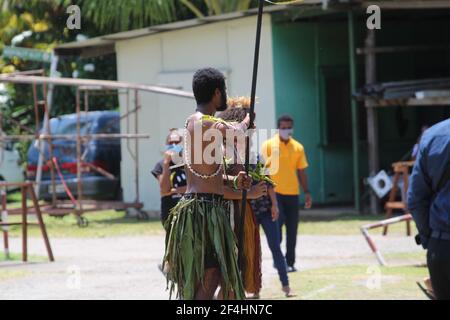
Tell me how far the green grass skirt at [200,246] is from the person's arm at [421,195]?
1.29 meters

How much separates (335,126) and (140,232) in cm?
522

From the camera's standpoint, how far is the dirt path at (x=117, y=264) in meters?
12.1

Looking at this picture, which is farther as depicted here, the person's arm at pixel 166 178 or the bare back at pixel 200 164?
the person's arm at pixel 166 178

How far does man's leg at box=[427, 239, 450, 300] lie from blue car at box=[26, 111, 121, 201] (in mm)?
15647

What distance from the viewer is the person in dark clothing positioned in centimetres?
1119

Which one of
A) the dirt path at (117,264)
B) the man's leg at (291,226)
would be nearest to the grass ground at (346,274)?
the man's leg at (291,226)

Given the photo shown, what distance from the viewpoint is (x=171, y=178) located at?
448 inches

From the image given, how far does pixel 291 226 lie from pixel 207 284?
20.0ft

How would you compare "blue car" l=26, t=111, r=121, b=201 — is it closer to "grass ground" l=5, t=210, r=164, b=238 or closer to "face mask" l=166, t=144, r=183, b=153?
"grass ground" l=5, t=210, r=164, b=238

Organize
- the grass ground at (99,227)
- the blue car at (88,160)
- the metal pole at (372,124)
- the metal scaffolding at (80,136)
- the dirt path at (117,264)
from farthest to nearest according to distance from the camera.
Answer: the blue car at (88,160), the metal pole at (372,124), the metal scaffolding at (80,136), the grass ground at (99,227), the dirt path at (117,264)

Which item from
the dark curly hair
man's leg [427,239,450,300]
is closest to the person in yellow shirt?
the dark curly hair
